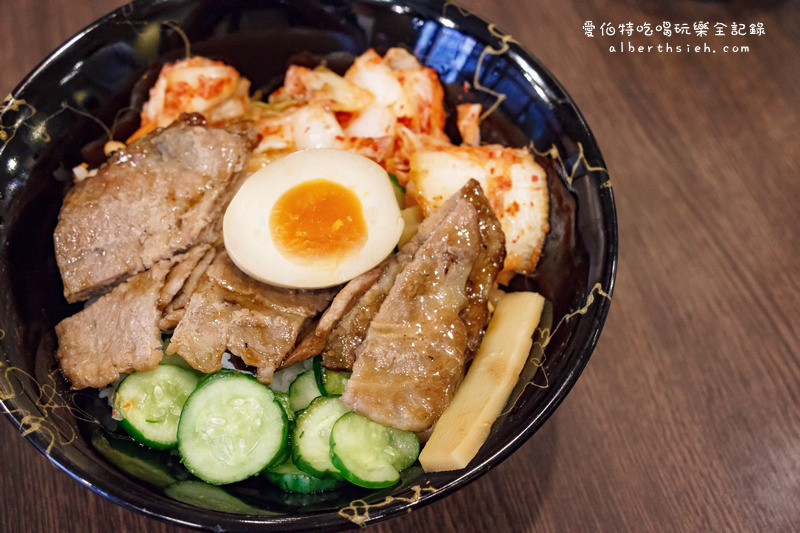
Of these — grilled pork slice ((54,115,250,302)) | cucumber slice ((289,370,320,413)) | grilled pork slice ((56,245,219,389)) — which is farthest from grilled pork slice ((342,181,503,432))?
grilled pork slice ((54,115,250,302))

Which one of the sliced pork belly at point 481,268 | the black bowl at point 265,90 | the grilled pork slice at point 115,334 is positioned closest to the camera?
the black bowl at point 265,90

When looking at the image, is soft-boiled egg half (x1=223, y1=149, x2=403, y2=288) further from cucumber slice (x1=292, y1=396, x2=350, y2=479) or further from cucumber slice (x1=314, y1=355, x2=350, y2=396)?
cucumber slice (x1=292, y1=396, x2=350, y2=479)

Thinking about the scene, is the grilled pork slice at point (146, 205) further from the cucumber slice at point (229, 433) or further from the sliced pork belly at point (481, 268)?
the sliced pork belly at point (481, 268)

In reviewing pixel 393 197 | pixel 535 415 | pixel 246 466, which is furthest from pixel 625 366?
pixel 246 466

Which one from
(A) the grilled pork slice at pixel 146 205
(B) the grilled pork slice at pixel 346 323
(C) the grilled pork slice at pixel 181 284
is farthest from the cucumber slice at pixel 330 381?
(A) the grilled pork slice at pixel 146 205

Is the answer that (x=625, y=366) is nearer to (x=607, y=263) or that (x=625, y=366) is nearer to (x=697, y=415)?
(x=697, y=415)

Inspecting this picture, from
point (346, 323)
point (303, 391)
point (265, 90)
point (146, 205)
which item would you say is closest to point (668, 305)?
point (346, 323)

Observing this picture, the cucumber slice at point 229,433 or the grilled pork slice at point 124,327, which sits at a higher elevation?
the grilled pork slice at point 124,327

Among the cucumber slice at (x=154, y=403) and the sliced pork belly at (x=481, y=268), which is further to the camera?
the sliced pork belly at (x=481, y=268)

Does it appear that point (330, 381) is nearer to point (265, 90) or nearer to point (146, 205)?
point (146, 205)
